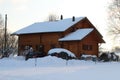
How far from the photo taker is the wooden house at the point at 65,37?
51375 mm

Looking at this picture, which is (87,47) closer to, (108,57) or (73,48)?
(73,48)

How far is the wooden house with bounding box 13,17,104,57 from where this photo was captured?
5138cm

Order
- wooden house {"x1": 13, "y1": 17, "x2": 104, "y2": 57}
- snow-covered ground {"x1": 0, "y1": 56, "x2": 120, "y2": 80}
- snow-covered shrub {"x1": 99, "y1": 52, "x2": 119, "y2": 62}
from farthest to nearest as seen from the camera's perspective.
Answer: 1. wooden house {"x1": 13, "y1": 17, "x2": 104, "y2": 57}
2. snow-covered shrub {"x1": 99, "y1": 52, "x2": 119, "y2": 62}
3. snow-covered ground {"x1": 0, "y1": 56, "x2": 120, "y2": 80}

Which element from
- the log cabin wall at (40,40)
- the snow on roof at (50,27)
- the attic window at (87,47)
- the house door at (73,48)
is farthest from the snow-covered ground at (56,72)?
the snow on roof at (50,27)

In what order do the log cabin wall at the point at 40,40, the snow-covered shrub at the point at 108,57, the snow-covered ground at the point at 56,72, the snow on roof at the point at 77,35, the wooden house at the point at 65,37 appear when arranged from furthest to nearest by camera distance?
the log cabin wall at the point at 40,40 → the wooden house at the point at 65,37 → the snow on roof at the point at 77,35 → the snow-covered shrub at the point at 108,57 → the snow-covered ground at the point at 56,72

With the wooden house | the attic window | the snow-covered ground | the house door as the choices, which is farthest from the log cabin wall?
the snow-covered ground

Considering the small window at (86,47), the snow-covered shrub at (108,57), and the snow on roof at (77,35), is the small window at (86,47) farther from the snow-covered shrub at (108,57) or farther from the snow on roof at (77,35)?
the snow-covered shrub at (108,57)

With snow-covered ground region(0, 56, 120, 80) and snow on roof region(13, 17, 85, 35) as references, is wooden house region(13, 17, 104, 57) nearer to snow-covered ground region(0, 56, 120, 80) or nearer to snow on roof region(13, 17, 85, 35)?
snow on roof region(13, 17, 85, 35)

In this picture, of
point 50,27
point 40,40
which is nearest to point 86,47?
point 50,27

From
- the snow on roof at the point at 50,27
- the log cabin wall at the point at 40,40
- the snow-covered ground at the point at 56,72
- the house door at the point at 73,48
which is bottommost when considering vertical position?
the snow-covered ground at the point at 56,72

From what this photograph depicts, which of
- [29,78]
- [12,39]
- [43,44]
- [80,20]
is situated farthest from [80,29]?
[12,39]

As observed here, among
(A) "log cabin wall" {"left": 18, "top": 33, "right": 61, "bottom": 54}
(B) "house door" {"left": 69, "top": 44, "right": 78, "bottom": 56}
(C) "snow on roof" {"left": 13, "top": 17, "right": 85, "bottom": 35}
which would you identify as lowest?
(B) "house door" {"left": 69, "top": 44, "right": 78, "bottom": 56}

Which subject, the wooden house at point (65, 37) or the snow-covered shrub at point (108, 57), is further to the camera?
the wooden house at point (65, 37)

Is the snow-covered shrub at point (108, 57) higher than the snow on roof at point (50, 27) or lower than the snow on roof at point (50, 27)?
lower
